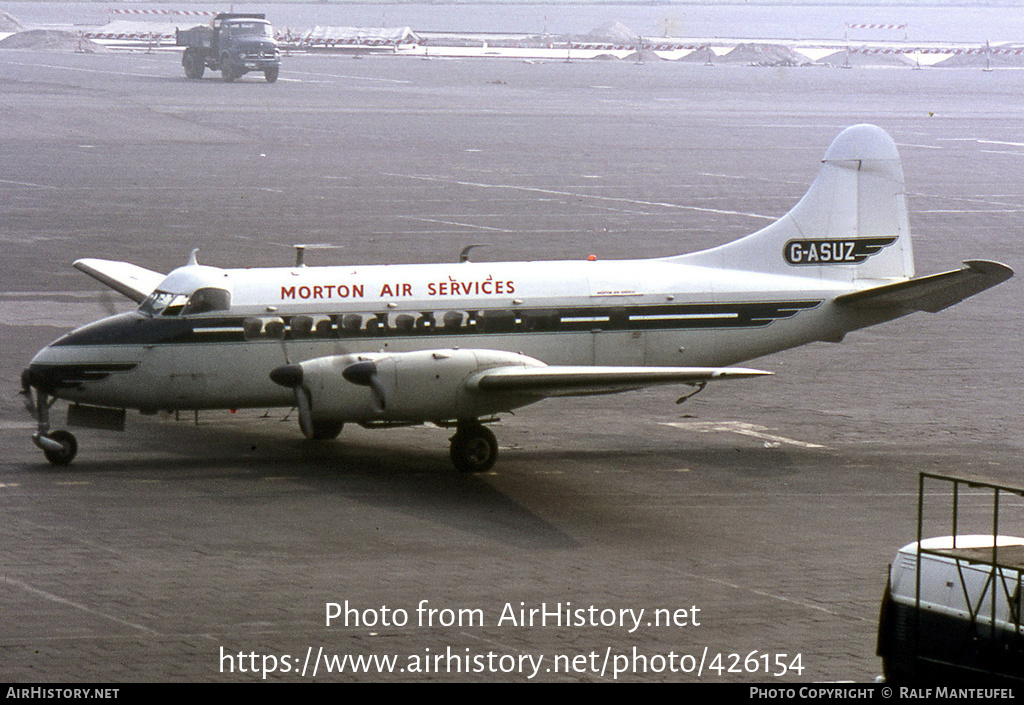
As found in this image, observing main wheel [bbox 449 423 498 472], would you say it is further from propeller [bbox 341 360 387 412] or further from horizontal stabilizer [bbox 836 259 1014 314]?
horizontal stabilizer [bbox 836 259 1014 314]

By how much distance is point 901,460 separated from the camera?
2519 cm

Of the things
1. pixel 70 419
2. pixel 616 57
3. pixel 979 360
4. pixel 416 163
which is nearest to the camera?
pixel 70 419

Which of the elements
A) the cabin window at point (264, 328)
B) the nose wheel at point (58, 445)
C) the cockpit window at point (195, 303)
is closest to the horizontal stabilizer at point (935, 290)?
the cabin window at point (264, 328)

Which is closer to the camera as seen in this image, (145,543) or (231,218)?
(145,543)

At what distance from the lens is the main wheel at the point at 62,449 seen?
23.8 m

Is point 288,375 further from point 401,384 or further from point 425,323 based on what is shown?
point 425,323

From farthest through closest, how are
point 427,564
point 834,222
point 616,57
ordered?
point 616,57
point 834,222
point 427,564

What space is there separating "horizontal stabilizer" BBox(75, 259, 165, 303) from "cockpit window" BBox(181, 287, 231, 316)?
4613 mm

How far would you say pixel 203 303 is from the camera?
24.3 m

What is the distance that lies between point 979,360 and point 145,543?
2070cm

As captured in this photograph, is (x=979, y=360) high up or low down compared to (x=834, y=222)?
down

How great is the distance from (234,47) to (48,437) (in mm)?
81932

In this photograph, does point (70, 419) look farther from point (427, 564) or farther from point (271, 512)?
point (427, 564)
